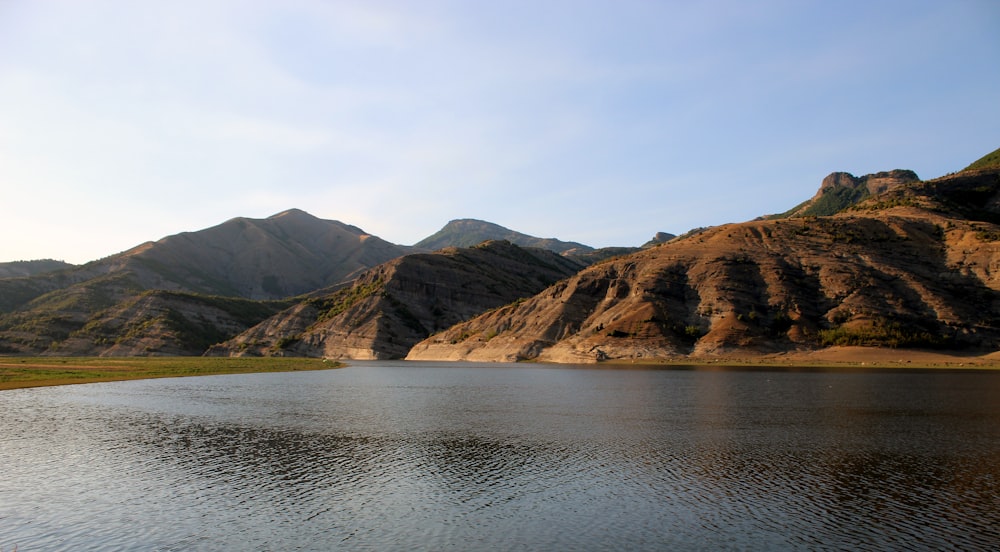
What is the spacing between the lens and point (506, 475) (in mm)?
33281

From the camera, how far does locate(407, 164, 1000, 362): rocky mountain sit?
139500 millimetres

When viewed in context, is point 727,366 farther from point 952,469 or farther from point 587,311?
point 952,469

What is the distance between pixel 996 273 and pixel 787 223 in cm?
5384

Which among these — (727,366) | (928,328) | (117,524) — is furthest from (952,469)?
(928,328)

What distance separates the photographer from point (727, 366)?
12606 centimetres

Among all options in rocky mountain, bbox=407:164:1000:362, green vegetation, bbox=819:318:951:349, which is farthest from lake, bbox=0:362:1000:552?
rocky mountain, bbox=407:164:1000:362

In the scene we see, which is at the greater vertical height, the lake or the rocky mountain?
the rocky mountain

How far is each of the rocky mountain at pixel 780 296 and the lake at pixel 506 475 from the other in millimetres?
80345

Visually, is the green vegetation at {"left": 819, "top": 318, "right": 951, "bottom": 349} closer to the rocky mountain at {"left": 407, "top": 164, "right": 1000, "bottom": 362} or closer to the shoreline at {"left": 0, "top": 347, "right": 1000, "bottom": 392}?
the rocky mountain at {"left": 407, "top": 164, "right": 1000, "bottom": 362}

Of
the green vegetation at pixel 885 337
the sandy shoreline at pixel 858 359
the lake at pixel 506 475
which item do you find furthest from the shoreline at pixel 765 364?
the lake at pixel 506 475

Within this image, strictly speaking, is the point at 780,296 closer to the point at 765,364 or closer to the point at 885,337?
the point at 885,337

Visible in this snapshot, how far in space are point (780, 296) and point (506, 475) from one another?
136294mm

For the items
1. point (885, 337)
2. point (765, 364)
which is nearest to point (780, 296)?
point (885, 337)

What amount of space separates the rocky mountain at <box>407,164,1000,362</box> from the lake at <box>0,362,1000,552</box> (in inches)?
3163
